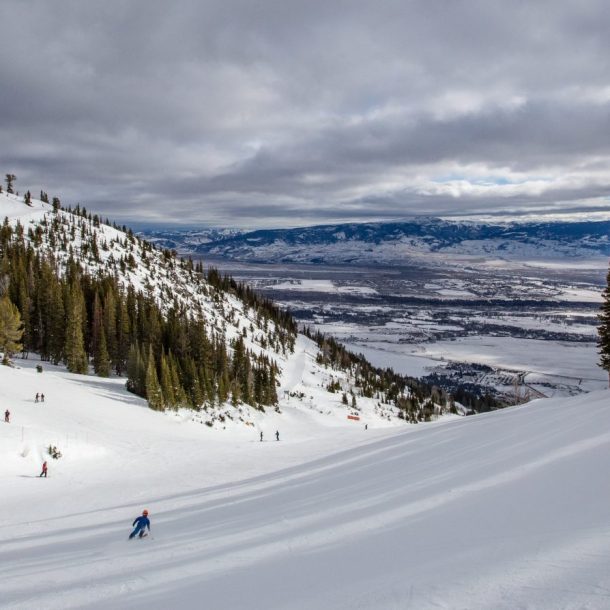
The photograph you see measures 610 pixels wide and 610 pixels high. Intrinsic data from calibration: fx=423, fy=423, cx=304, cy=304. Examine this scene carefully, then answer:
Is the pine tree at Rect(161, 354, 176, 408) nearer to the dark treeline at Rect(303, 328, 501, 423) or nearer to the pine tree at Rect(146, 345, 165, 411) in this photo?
the pine tree at Rect(146, 345, 165, 411)

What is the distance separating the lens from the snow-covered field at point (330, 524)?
8875 mm

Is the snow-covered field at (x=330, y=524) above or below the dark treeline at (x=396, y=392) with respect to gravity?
above

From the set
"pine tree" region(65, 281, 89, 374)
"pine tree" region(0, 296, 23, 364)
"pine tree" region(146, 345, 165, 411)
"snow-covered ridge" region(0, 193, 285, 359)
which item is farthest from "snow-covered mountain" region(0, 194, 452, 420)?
"pine tree" region(0, 296, 23, 364)

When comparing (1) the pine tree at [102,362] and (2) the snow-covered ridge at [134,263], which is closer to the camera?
(1) the pine tree at [102,362]

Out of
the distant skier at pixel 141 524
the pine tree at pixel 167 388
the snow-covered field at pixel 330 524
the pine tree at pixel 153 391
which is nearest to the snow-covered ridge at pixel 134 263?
the pine tree at pixel 167 388

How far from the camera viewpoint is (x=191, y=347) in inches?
2721

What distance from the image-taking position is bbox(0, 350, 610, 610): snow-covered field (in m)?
8.88

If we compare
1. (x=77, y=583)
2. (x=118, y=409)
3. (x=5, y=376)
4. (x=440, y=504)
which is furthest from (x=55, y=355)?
(x=440, y=504)

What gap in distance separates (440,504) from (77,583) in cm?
1101

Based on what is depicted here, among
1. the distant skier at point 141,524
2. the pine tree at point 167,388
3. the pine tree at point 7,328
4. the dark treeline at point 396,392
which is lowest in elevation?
the dark treeline at point 396,392

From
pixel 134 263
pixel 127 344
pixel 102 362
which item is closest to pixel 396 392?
pixel 127 344

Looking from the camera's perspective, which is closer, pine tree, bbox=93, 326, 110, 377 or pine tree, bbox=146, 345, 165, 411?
pine tree, bbox=146, 345, 165, 411

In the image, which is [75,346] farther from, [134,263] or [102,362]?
[134,263]

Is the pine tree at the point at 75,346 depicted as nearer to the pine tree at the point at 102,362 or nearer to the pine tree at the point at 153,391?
the pine tree at the point at 102,362
